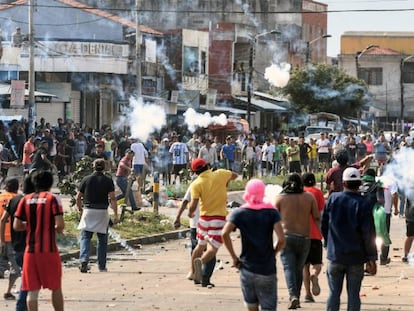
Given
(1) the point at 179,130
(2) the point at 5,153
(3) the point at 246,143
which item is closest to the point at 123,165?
(2) the point at 5,153

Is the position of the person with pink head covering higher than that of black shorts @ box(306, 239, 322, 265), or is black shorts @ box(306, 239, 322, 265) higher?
the person with pink head covering

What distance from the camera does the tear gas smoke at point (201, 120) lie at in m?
47.3

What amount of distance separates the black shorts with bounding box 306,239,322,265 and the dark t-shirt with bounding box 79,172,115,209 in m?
3.67

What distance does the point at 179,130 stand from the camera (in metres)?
50.2

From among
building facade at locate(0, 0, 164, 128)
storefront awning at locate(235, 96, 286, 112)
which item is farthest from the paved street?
storefront awning at locate(235, 96, 286, 112)

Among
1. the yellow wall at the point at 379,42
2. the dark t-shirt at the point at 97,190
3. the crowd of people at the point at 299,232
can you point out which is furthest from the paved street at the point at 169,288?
the yellow wall at the point at 379,42

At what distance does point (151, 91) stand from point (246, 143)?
15.3m

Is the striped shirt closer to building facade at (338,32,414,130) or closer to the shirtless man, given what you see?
the shirtless man

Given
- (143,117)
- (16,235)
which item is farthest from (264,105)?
(16,235)

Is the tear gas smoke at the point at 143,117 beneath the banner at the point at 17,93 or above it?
beneath

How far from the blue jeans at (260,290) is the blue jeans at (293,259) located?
2.58m

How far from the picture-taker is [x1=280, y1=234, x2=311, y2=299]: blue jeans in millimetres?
11961

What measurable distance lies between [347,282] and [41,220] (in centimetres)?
285

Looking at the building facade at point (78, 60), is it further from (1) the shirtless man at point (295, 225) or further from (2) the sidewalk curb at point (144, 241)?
(1) the shirtless man at point (295, 225)
